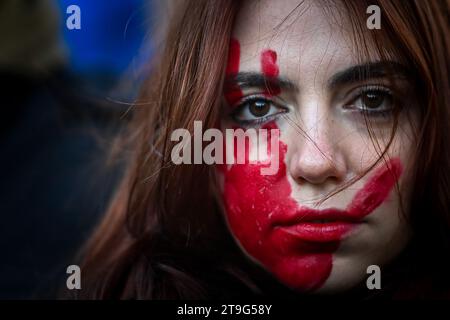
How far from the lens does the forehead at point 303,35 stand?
0.97 m

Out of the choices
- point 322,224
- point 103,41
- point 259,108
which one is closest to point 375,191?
→ point 322,224

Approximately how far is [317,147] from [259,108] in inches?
5.3

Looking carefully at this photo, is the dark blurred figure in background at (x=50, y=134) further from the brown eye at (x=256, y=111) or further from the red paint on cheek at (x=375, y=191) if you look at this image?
the red paint on cheek at (x=375, y=191)

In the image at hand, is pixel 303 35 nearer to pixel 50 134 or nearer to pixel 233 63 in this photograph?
pixel 233 63

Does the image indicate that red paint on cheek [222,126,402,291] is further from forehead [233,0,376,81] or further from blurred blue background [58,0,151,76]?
blurred blue background [58,0,151,76]

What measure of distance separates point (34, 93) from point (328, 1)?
1017 millimetres

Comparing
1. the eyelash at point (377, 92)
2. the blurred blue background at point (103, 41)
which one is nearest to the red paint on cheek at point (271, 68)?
the eyelash at point (377, 92)

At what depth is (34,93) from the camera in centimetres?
172

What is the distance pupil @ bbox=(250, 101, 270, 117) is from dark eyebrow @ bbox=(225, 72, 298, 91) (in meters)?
0.03

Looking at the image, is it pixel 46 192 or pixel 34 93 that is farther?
pixel 34 93

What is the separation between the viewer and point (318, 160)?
0.95 m

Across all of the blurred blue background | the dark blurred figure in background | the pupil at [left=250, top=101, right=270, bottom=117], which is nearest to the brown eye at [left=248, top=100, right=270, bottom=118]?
the pupil at [left=250, top=101, right=270, bottom=117]

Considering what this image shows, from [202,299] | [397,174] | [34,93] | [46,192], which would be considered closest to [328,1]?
[397,174]
